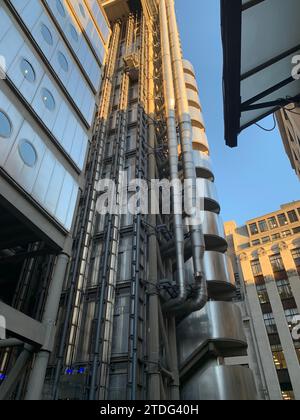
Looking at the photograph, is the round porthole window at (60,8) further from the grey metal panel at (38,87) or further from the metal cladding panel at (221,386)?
the metal cladding panel at (221,386)

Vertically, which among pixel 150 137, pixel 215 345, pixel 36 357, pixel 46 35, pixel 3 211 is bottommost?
pixel 36 357

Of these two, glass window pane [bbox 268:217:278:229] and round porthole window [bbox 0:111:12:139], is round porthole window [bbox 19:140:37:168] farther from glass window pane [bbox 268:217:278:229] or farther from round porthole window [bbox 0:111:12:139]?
glass window pane [bbox 268:217:278:229]

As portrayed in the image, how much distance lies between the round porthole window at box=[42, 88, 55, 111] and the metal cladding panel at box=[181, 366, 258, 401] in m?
18.4

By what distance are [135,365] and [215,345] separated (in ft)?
25.7

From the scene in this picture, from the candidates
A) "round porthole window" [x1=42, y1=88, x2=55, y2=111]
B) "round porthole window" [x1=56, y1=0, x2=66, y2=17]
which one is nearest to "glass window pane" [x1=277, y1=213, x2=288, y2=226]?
"round porthole window" [x1=56, y1=0, x2=66, y2=17]

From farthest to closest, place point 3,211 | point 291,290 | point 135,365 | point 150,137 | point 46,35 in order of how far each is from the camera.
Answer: point 291,290 < point 150,137 < point 46,35 < point 135,365 < point 3,211

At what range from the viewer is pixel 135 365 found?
55.7ft

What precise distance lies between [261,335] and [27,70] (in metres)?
47.4

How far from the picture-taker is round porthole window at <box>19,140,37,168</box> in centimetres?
1397

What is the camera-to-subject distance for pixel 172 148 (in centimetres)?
2778

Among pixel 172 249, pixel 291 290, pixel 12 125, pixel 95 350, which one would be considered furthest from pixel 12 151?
pixel 291 290

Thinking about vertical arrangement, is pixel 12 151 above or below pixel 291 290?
below

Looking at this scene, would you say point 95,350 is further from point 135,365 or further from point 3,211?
point 3,211

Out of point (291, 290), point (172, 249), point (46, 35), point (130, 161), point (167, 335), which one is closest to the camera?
point (46, 35)
